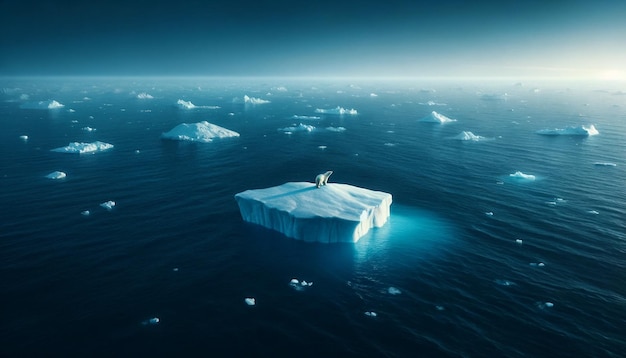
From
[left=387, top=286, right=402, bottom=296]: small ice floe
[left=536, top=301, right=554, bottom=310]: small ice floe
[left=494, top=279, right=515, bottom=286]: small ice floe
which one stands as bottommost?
[left=387, top=286, right=402, bottom=296]: small ice floe

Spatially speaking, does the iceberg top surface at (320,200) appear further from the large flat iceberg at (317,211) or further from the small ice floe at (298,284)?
the small ice floe at (298,284)

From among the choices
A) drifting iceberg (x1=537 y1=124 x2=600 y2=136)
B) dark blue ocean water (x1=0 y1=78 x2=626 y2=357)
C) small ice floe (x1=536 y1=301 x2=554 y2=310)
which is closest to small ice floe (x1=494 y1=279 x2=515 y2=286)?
dark blue ocean water (x1=0 y1=78 x2=626 y2=357)

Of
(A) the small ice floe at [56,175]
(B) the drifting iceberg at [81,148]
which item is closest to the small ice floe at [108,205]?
(A) the small ice floe at [56,175]

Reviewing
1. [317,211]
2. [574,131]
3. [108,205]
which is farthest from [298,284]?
[574,131]

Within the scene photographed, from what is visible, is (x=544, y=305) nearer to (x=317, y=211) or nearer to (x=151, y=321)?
(x=317, y=211)

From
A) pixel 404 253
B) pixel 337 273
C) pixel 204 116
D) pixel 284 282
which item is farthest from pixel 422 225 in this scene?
pixel 204 116

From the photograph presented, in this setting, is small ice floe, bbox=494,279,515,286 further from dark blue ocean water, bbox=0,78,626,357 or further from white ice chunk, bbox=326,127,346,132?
white ice chunk, bbox=326,127,346,132
